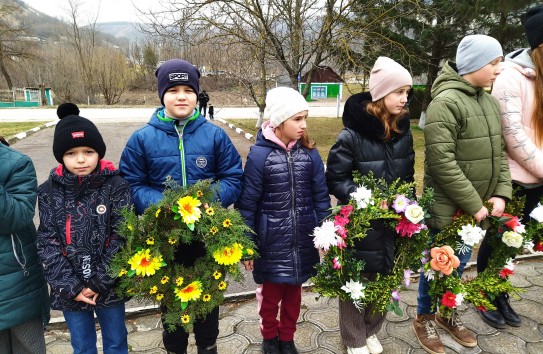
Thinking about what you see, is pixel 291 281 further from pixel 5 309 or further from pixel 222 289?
pixel 5 309

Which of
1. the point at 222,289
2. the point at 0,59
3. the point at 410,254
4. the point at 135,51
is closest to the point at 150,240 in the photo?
the point at 222,289

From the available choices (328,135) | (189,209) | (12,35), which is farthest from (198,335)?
(12,35)

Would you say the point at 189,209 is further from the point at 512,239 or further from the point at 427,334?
the point at 512,239

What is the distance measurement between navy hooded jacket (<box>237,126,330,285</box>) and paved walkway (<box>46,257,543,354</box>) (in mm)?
645

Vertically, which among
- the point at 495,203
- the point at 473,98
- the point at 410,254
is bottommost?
the point at 410,254

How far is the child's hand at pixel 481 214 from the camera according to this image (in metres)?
2.33

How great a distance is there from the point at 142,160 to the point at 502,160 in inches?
84.6

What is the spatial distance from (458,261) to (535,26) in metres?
1.56

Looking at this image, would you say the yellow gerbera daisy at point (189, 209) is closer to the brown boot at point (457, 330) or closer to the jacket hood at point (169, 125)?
the jacket hood at point (169, 125)

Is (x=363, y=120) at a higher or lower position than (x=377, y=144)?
higher

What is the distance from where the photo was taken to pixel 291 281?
2.29m

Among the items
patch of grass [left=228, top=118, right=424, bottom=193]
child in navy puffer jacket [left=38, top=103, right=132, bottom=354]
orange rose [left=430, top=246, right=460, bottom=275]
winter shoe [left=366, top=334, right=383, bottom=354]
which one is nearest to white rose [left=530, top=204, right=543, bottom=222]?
orange rose [left=430, top=246, right=460, bottom=275]

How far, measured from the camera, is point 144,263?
1827mm

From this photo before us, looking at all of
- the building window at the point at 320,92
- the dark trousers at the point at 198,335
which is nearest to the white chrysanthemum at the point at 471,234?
the dark trousers at the point at 198,335
